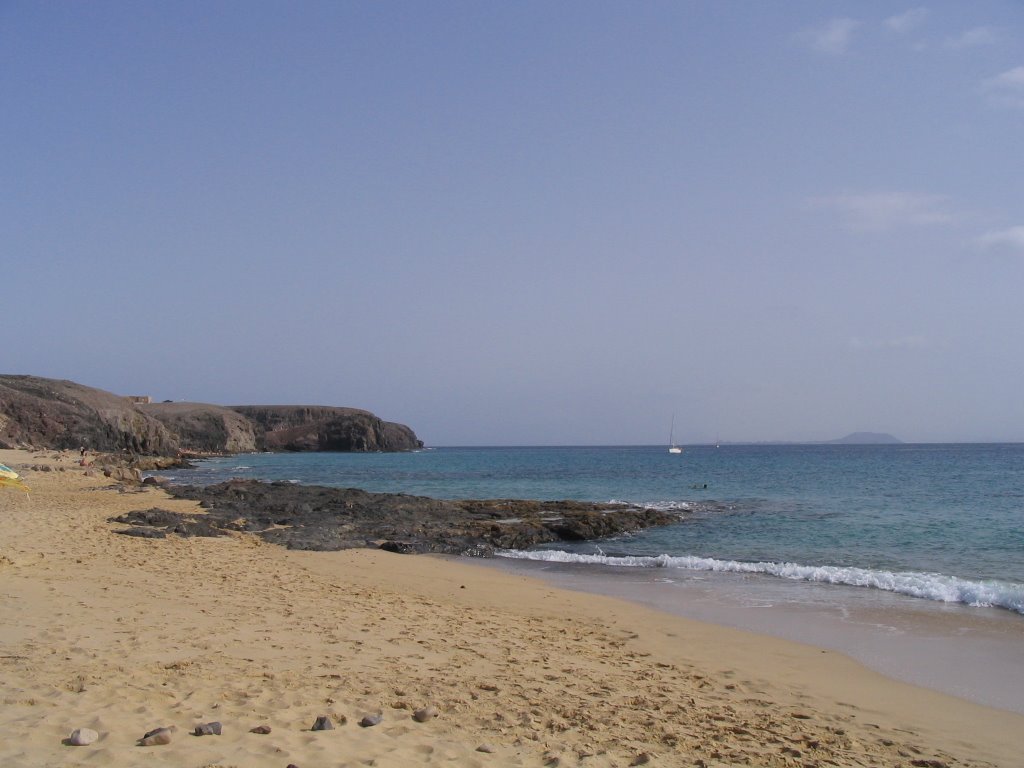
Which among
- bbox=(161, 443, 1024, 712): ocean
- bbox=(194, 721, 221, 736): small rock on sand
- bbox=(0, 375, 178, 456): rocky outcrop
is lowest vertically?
bbox=(161, 443, 1024, 712): ocean

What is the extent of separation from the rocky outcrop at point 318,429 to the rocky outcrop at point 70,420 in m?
49.1

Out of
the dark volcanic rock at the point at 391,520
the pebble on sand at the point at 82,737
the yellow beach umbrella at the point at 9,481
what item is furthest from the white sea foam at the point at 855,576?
the yellow beach umbrella at the point at 9,481

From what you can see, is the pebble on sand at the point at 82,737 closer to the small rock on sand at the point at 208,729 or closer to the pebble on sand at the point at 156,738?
the pebble on sand at the point at 156,738

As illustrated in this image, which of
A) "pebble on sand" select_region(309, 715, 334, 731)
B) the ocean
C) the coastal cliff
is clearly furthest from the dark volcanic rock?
the coastal cliff

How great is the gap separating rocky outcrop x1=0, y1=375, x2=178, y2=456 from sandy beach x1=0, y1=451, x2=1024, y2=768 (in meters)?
56.2

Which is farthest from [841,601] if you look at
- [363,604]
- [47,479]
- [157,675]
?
[47,479]

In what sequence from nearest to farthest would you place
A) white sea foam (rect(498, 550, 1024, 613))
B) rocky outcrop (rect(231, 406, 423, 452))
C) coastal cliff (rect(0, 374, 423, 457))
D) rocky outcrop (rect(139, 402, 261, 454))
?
white sea foam (rect(498, 550, 1024, 613)), coastal cliff (rect(0, 374, 423, 457)), rocky outcrop (rect(139, 402, 261, 454)), rocky outcrop (rect(231, 406, 423, 452))

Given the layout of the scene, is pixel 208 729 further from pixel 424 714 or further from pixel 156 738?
pixel 424 714

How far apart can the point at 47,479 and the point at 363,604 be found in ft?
85.8

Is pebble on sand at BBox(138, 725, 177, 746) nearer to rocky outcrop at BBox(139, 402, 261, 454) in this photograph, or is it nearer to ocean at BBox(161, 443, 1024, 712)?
ocean at BBox(161, 443, 1024, 712)

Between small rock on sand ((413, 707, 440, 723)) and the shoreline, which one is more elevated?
small rock on sand ((413, 707, 440, 723))

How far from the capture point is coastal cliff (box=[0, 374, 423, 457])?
62.4 m

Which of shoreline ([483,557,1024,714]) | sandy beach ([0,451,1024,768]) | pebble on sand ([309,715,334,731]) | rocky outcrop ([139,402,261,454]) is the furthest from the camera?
rocky outcrop ([139,402,261,454])

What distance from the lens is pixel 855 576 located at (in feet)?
49.5
